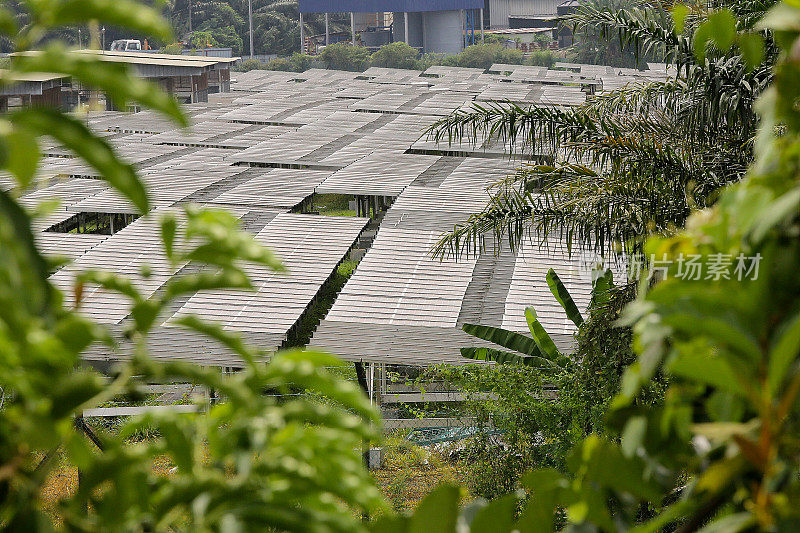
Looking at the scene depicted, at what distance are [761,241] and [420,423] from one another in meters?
10.1

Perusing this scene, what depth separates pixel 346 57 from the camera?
49.1 metres

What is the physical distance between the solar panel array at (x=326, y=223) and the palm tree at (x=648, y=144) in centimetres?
94

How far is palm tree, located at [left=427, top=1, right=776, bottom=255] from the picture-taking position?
20.2 ft

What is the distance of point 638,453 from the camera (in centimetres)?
83

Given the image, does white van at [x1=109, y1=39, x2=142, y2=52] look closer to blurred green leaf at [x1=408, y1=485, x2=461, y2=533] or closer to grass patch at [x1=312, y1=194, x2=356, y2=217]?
grass patch at [x1=312, y1=194, x2=356, y2=217]

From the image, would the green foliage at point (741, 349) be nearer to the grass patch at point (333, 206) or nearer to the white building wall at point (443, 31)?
the grass patch at point (333, 206)

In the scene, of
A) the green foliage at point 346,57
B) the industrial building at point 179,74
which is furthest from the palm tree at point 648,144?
the green foliage at point 346,57

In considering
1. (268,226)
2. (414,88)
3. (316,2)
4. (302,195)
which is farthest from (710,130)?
(316,2)

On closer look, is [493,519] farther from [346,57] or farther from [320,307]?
[346,57]

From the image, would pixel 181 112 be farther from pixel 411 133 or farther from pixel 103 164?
pixel 411 133

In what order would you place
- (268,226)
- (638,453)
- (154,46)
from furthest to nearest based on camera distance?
(154,46)
(268,226)
(638,453)

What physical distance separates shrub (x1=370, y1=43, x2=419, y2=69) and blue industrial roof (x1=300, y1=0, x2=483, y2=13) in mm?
7171

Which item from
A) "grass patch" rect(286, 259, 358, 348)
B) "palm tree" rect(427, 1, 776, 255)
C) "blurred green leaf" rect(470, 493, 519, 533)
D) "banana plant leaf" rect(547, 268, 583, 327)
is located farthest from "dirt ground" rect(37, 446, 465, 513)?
"blurred green leaf" rect(470, 493, 519, 533)

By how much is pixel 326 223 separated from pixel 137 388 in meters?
14.7
